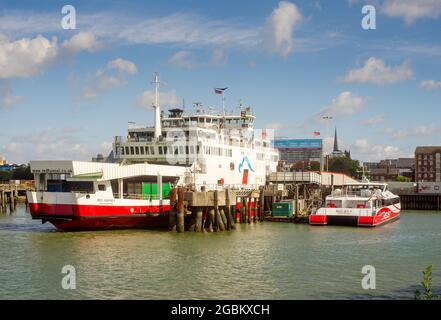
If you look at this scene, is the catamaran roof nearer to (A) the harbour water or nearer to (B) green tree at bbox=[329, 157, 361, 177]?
(A) the harbour water

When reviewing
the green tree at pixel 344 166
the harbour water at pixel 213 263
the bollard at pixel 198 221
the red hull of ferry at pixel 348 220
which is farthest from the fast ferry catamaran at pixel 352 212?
the green tree at pixel 344 166

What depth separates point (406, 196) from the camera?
8619 centimetres

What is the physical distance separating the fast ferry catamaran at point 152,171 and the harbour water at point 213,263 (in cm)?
162

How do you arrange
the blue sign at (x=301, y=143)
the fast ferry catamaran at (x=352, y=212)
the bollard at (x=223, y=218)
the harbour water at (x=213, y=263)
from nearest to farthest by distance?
1. the harbour water at (x=213, y=263)
2. the bollard at (x=223, y=218)
3. the fast ferry catamaran at (x=352, y=212)
4. the blue sign at (x=301, y=143)

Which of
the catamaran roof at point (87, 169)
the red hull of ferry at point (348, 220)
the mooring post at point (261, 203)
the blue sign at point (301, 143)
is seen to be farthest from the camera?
the blue sign at point (301, 143)

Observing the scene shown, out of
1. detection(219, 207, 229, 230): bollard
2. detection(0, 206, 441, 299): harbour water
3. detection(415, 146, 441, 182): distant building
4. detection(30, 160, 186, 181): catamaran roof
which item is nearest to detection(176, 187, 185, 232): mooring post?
detection(0, 206, 441, 299): harbour water

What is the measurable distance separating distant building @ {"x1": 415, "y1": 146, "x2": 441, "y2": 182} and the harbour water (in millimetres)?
107370

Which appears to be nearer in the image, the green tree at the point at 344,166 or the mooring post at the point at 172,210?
the mooring post at the point at 172,210

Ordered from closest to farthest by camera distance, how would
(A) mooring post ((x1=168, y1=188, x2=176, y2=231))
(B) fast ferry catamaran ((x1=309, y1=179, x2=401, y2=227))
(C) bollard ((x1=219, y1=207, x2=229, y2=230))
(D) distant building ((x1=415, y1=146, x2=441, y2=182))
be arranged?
(A) mooring post ((x1=168, y1=188, x2=176, y2=231))
(C) bollard ((x1=219, y1=207, x2=229, y2=230))
(B) fast ferry catamaran ((x1=309, y1=179, x2=401, y2=227))
(D) distant building ((x1=415, y1=146, x2=441, y2=182))

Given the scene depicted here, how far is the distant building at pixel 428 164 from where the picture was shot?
468ft

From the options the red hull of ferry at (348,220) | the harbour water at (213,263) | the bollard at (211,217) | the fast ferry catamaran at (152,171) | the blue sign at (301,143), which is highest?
the blue sign at (301,143)

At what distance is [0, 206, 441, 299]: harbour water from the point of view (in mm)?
22438

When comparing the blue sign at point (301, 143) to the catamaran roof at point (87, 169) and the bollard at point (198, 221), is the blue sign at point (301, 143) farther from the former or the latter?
the catamaran roof at point (87, 169)
